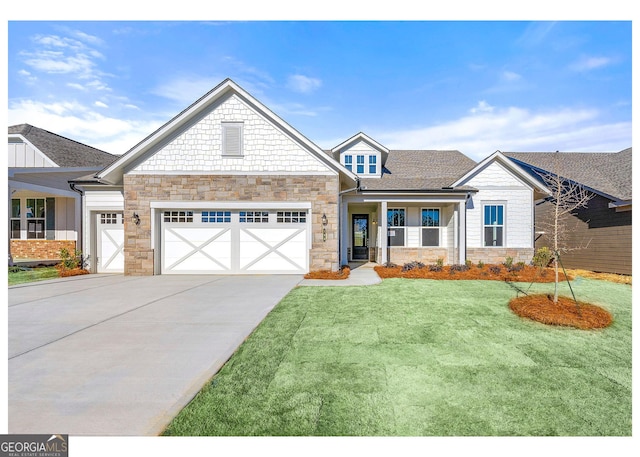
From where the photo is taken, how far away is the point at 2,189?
637 centimetres

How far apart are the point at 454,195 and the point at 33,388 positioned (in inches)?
515

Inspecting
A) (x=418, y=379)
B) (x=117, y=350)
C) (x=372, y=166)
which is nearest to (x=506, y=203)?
(x=372, y=166)

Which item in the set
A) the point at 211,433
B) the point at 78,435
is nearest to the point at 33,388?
the point at 78,435

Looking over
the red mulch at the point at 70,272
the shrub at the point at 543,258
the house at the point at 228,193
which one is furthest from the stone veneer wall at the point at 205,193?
the shrub at the point at 543,258

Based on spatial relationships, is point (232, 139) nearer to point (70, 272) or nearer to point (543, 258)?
point (70, 272)

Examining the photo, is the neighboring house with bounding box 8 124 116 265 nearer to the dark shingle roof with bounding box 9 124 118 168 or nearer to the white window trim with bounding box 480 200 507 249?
the dark shingle roof with bounding box 9 124 118 168

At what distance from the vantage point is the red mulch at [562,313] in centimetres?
499

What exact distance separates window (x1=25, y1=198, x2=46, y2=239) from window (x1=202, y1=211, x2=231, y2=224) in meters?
10.7

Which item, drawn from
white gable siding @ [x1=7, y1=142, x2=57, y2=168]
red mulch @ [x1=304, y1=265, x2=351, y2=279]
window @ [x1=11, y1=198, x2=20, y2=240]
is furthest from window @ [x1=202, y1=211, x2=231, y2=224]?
window @ [x1=11, y1=198, x2=20, y2=240]

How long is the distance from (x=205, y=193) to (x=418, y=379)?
31.2 ft

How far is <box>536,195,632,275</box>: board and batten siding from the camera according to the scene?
35.2 ft

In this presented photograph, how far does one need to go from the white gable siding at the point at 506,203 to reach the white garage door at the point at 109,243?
14528mm

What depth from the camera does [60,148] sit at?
55.6 ft
